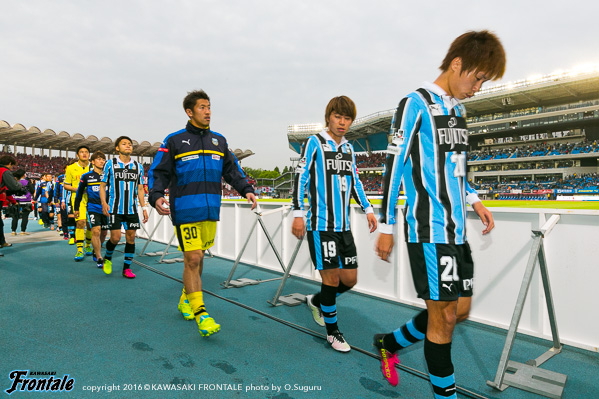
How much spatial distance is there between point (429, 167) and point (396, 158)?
0.16 m

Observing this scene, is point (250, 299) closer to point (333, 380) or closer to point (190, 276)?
point (190, 276)

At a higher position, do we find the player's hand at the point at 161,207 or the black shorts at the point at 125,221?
the player's hand at the point at 161,207

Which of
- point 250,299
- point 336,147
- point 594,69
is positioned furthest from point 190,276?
point 594,69

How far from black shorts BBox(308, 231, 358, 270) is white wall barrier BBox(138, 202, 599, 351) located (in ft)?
5.04

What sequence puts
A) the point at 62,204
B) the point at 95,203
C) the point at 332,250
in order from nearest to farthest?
1. the point at 332,250
2. the point at 95,203
3. the point at 62,204

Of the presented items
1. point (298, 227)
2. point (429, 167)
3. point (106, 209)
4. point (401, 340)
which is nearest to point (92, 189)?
point (106, 209)

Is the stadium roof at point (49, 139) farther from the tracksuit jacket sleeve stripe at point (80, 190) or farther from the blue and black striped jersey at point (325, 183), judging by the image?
the blue and black striped jersey at point (325, 183)

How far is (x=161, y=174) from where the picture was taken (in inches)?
128

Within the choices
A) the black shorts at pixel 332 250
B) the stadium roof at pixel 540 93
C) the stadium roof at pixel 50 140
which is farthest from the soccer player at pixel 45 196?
the stadium roof at pixel 540 93

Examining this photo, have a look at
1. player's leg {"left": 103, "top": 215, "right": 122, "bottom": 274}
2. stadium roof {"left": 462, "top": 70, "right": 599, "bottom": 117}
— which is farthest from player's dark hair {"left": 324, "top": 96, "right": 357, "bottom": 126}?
stadium roof {"left": 462, "top": 70, "right": 599, "bottom": 117}

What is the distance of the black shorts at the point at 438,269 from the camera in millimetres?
1716

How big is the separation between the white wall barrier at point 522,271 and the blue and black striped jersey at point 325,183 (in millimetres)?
1569

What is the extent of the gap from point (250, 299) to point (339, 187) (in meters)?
2.14

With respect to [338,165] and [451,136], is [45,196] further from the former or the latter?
[451,136]
